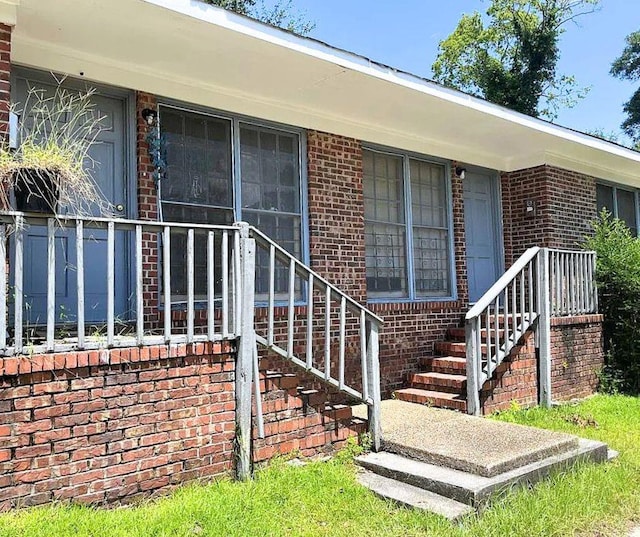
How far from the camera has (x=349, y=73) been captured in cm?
598

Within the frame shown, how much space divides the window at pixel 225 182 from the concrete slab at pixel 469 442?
2203 millimetres

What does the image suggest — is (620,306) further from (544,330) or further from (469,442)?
(469,442)

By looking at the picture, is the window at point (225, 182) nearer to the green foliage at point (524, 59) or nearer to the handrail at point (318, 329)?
the handrail at point (318, 329)

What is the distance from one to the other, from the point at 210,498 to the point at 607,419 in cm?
486

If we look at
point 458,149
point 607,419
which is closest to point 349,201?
point 458,149

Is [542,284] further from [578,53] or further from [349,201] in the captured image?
[578,53]

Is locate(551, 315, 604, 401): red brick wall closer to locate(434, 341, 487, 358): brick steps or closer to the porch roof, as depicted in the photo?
locate(434, 341, 487, 358): brick steps

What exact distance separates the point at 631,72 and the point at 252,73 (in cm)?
3052

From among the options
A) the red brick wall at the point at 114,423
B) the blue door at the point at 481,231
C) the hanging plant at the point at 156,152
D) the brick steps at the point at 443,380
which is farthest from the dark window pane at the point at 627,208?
the red brick wall at the point at 114,423

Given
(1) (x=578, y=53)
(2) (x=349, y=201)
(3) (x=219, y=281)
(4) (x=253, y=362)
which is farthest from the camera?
(1) (x=578, y=53)

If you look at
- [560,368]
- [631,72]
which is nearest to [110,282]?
[560,368]

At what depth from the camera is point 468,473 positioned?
4.53 meters

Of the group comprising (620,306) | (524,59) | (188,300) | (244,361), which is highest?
(524,59)

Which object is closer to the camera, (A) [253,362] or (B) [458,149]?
(A) [253,362]
